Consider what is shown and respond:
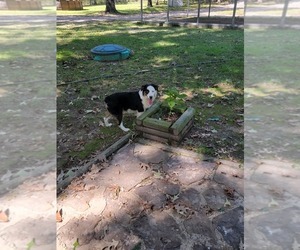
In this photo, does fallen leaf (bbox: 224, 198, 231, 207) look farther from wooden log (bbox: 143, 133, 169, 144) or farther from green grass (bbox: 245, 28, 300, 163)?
wooden log (bbox: 143, 133, 169, 144)

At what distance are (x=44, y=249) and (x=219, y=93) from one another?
4.24 meters

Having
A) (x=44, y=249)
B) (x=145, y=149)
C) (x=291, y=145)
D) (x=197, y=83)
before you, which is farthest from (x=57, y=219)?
(x=197, y=83)

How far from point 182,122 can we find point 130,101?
81 cm

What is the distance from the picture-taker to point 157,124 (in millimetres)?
3754

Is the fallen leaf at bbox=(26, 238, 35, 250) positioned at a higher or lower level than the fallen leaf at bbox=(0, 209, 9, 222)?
higher

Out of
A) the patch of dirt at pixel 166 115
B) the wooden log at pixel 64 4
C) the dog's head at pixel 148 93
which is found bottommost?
the wooden log at pixel 64 4

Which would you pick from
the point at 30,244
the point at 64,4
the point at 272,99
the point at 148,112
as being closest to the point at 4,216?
the point at 30,244

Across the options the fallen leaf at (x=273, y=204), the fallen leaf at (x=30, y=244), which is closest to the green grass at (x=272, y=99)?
the fallen leaf at (x=273, y=204)

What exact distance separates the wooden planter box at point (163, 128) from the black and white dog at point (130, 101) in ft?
0.78

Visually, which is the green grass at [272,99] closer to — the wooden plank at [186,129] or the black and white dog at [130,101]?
the wooden plank at [186,129]

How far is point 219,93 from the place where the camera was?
5680mm

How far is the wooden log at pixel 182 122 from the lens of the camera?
145 inches

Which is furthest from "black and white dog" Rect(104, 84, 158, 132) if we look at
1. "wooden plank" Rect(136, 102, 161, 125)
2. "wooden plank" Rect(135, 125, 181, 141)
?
"wooden plank" Rect(135, 125, 181, 141)

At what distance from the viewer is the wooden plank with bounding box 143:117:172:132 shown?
3.72 metres
